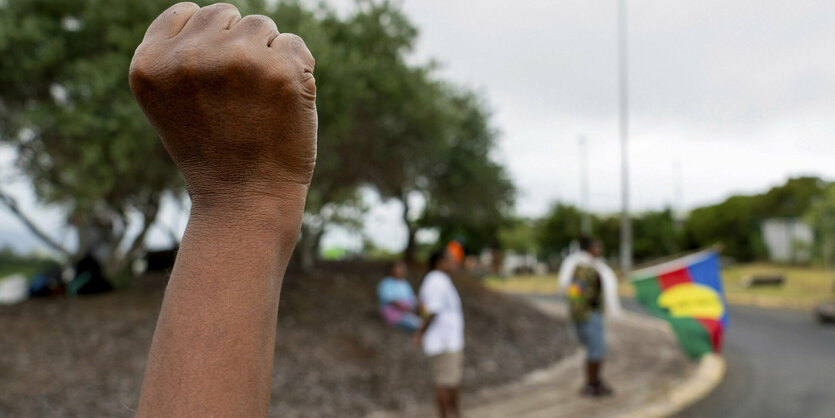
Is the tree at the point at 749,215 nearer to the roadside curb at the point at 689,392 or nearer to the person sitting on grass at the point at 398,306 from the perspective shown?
the roadside curb at the point at 689,392

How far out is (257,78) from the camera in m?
0.83

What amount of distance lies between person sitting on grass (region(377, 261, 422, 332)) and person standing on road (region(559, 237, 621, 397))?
110 inches

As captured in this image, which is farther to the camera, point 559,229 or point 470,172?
point 559,229

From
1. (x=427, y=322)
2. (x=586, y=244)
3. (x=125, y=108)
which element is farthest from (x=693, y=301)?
(x=125, y=108)

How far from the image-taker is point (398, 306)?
952cm

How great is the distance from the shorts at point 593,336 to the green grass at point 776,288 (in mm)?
8203

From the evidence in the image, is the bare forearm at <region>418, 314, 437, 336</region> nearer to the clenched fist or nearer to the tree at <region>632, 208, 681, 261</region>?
the clenched fist

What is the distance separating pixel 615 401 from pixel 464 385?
1784mm

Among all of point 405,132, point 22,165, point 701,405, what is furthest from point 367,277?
point 701,405

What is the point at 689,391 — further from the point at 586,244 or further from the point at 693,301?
the point at 586,244

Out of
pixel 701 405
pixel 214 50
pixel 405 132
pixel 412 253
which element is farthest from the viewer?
pixel 412 253

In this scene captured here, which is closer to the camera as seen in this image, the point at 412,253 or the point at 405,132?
the point at 405,132

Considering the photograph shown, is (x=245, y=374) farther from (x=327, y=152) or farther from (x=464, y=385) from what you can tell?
(x=327, y=152)

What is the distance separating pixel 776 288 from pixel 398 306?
1788 centimetres
